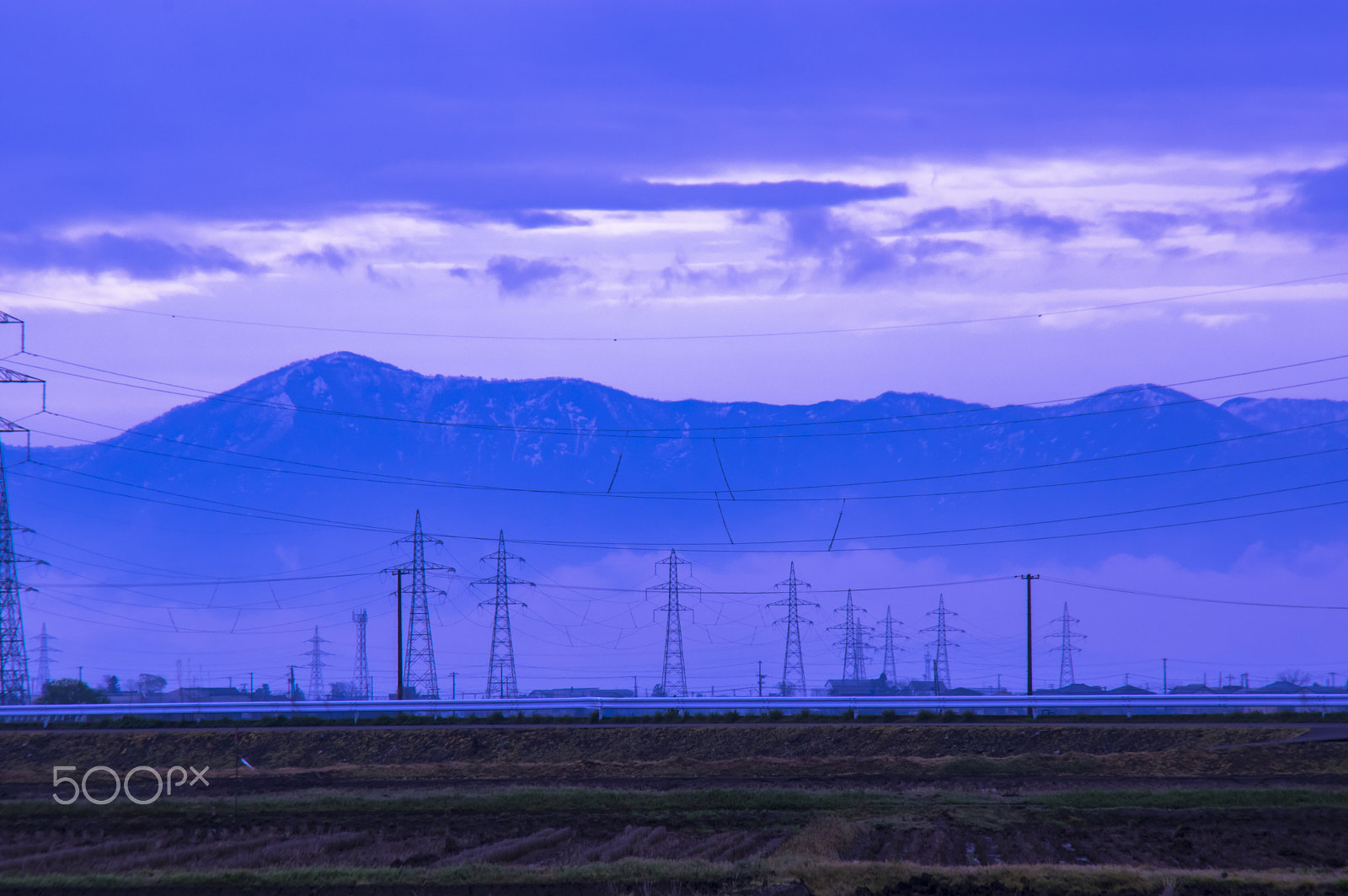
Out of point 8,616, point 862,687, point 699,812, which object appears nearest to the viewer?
A: point 699,812

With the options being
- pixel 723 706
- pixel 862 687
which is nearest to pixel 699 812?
pixel 723 706

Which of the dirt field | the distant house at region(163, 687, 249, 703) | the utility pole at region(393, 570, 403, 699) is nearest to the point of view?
the dirt field

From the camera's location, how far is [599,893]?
17438mm

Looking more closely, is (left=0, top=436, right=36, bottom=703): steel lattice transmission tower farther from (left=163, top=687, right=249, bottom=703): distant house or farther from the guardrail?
(left=163, top=687, right=249, bottom=703): distant house

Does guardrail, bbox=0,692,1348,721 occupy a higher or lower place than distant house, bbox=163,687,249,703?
higher

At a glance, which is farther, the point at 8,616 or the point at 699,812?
the point at 8,616

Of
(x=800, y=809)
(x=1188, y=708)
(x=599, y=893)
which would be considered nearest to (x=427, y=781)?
(x=800, y=809)

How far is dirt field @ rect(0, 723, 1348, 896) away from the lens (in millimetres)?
A: 18438

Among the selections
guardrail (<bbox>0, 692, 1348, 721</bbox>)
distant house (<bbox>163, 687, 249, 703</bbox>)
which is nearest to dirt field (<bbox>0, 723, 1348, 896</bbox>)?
guardrail (<bbox>0, 692, 1348, 721</bbox>)

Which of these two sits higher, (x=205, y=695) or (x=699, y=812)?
(x=699, y=812)

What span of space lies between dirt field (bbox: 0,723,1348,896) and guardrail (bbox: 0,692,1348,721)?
6.25 metres

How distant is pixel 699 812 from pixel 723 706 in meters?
25.3

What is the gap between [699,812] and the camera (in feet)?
87.2

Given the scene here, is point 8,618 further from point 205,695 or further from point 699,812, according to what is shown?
point 205,695
